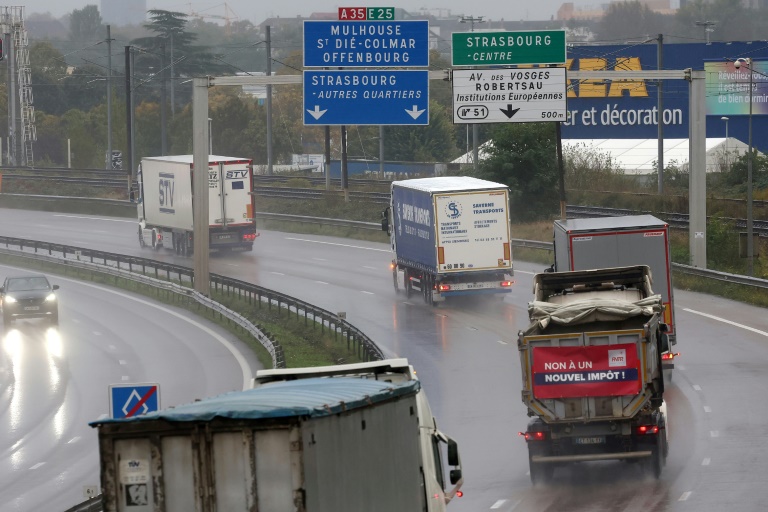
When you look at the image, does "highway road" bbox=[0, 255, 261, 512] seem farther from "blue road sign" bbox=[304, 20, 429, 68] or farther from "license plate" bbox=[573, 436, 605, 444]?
"blue road sign" bbox=[304, 20, 429, 68]

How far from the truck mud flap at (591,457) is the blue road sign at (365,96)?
2148cm

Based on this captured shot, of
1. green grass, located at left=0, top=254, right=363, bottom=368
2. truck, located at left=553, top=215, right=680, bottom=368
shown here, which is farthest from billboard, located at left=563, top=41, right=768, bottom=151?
truck, located at left=553, top=215, right=680, bottom=368

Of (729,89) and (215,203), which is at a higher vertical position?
(729,89)

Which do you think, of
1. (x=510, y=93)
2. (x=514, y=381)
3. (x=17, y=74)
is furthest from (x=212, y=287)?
(x=17, y=74)

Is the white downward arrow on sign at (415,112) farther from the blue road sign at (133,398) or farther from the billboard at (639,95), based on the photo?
the billboard at (639,95)

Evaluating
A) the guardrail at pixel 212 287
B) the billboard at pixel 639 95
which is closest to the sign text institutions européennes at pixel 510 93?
the guardrail at pixel 212 287

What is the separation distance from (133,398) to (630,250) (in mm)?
15588

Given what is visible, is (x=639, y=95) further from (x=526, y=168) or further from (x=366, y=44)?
(x=366, y=44)

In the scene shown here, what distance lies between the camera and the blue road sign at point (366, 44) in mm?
40594

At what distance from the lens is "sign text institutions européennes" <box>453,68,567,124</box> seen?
1602 inches

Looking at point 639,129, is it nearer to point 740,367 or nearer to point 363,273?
point 363,273

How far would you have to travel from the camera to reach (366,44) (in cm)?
4075

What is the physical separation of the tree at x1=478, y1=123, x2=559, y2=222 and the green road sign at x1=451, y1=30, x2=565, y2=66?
2325 cm

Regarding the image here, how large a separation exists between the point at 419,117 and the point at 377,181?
38.1m
